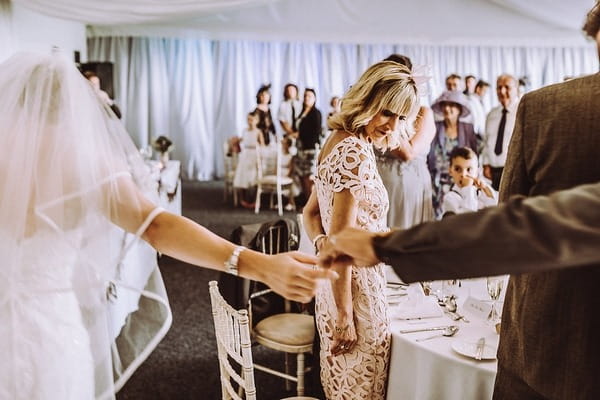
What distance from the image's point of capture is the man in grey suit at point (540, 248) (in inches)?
37.1

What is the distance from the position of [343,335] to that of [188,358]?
1732 mm

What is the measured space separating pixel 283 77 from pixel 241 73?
80 centimetres

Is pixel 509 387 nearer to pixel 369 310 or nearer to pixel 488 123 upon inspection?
pixel 369 310

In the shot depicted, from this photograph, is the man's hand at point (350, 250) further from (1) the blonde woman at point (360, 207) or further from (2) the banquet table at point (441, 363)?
(2) the banquet table at point (441, 363)

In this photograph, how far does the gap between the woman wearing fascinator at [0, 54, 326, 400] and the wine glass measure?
0.88 meters

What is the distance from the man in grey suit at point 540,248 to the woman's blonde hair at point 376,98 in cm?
71

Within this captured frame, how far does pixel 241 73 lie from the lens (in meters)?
11.1

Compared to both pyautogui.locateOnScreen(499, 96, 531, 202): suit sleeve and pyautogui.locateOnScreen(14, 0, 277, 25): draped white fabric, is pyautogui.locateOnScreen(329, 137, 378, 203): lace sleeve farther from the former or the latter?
pyautogui.locateOnScreen(14, 0, 277, 25): draped white fabric

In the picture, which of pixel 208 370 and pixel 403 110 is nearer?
pixel 403 110

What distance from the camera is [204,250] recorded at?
1418 millimetres

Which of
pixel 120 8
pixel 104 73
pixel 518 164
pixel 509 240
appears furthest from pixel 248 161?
pixel 509 240

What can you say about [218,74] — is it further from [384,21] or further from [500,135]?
[500,135]

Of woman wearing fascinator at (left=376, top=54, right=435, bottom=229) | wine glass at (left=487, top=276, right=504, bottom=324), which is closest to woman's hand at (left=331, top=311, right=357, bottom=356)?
wine glass at (left=487, top=276, right=504, bottom=324)

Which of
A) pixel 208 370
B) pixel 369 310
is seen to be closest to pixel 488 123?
pixel 208 370
